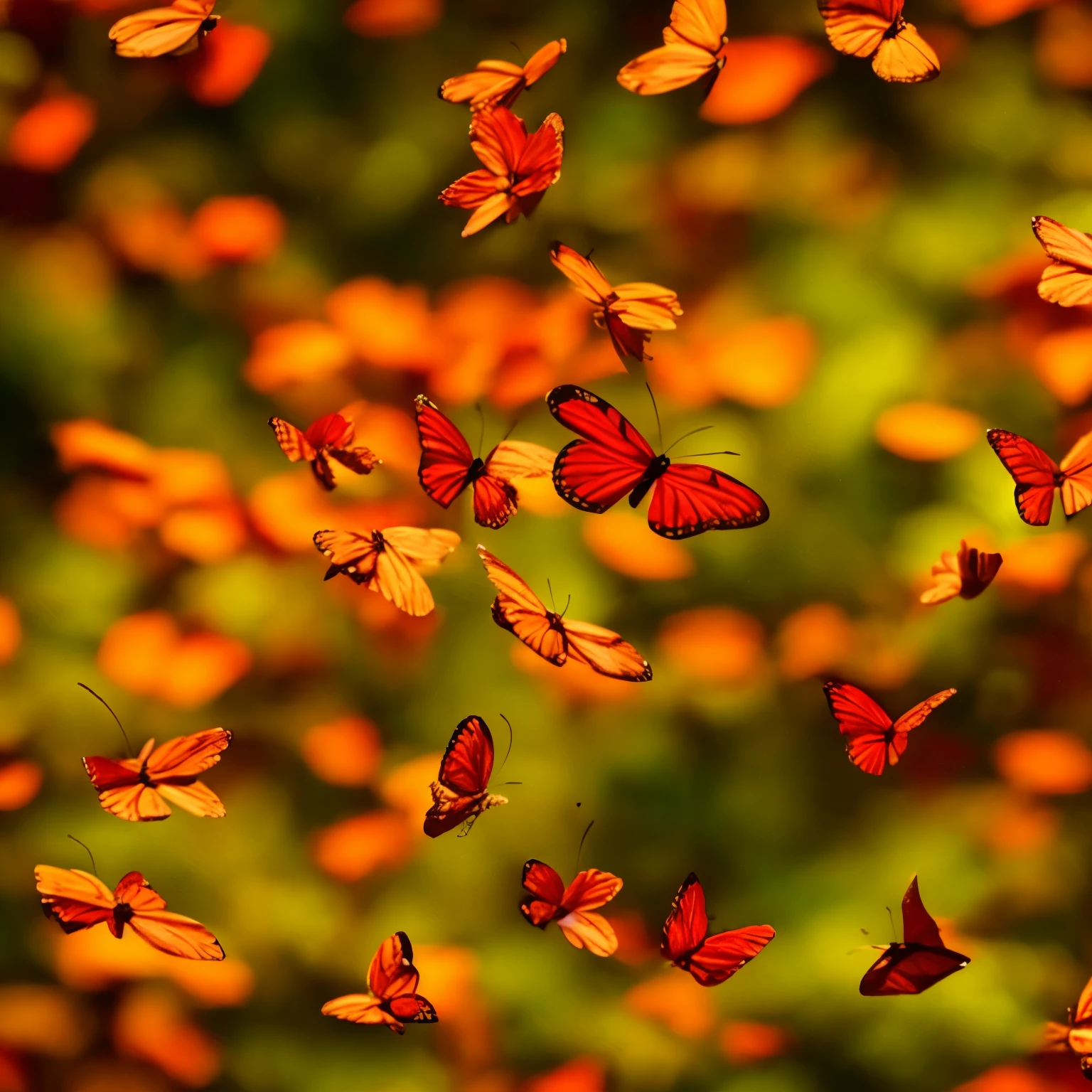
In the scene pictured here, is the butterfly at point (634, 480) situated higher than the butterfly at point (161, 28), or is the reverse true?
the butterfly at point (161, 28)

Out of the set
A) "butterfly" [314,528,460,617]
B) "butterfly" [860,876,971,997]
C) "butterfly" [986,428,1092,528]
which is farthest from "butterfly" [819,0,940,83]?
"butterfly" [860,876,971,997]

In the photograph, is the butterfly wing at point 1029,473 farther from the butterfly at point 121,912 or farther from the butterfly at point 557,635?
the butterfly at point 121,912

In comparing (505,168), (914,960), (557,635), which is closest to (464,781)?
(557,635)

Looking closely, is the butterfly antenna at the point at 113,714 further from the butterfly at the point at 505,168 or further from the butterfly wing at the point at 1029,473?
the butterfly wing at the point at 1029,473

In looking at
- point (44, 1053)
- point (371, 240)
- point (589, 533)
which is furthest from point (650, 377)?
point (44, 1053)

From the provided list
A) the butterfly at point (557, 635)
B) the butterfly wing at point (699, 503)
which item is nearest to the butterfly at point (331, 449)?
the butterfly at point (557, 635)

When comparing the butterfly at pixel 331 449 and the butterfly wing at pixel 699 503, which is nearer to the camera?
the butterfly wing at pixel 699 503

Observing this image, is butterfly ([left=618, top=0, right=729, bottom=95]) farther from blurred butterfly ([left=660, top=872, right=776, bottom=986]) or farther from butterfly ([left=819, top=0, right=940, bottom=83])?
blurred butterfly ([left=660, top=872, right=776, bottom=986])

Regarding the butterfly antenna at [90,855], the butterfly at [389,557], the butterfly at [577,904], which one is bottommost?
the butterfly at [577,904]
